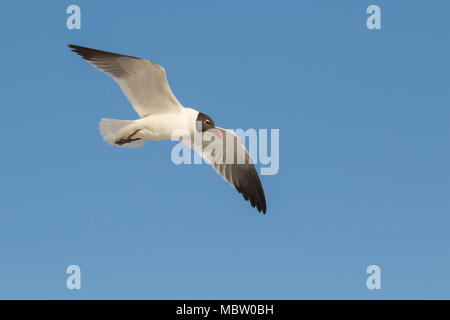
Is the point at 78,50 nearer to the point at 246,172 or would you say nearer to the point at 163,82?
the point at 163,82

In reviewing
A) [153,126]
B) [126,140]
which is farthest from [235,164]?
[126,140]

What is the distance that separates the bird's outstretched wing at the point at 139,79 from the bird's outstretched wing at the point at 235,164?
634 millimetres

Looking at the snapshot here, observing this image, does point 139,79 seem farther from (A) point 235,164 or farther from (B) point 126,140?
(A) point 235,164

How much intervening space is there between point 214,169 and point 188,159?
298mm

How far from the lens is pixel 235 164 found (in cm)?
634

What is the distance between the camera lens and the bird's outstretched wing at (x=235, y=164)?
624cm

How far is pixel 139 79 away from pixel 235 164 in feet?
4.50

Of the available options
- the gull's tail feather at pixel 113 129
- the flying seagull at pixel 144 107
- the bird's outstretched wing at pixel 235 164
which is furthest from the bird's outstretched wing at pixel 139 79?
the bird's outstretched wing at pixel 235 164

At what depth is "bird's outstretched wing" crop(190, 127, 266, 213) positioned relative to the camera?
20.5 feet

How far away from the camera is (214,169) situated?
6312 millimetres

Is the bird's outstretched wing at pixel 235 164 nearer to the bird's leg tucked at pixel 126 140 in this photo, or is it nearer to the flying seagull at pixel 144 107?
the flying seagull at pixel 144 107

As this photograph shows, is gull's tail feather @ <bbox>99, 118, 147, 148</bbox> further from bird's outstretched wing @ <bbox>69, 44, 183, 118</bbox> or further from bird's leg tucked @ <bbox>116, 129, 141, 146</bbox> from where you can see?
bird's outstretched wing @ <bbox>69, 44, 183, 118</bbox>
